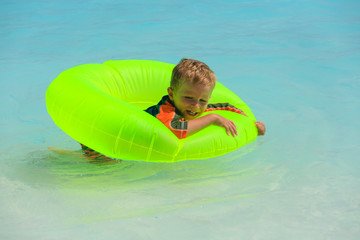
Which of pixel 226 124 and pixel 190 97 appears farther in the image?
pixel 226 124

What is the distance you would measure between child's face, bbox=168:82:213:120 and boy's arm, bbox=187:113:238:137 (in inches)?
3.0

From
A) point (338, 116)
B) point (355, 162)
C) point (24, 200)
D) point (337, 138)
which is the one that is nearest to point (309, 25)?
point (338, 116)

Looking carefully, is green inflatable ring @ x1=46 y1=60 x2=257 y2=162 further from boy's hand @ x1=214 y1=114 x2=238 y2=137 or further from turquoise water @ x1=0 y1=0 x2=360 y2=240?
turquoise water @ x1=0 y1=0 x2=360 y2=240

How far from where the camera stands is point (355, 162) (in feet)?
12.4

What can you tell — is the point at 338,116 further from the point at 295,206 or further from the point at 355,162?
the point at 295,206

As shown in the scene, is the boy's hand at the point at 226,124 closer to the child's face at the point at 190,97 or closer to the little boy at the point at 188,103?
the little boy at the point at 188,103

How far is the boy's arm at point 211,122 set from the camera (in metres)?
3.49

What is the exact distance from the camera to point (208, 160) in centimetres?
368

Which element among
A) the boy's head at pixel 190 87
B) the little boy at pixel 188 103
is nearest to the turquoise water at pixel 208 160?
the little boy at pixel 188 103

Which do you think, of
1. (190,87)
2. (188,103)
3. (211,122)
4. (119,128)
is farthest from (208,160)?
(119,128)

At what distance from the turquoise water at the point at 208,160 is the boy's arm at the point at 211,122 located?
0.25m

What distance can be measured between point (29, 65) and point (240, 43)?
2947 millimetres

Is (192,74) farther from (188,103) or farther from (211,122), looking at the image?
(211,122)

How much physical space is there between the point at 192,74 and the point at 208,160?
66 cm
